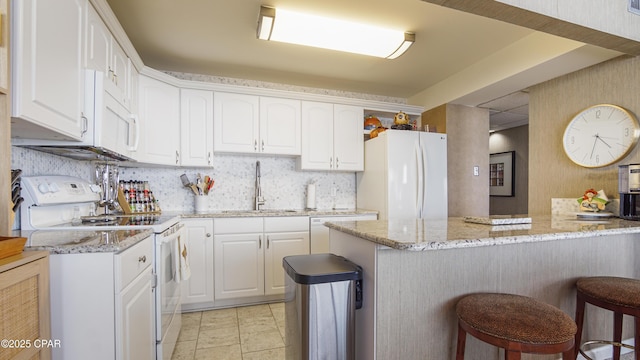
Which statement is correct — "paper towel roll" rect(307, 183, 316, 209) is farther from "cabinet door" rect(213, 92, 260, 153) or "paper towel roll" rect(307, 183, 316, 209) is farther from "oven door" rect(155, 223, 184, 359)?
"oven door" rect(155, 223, 184, 359)

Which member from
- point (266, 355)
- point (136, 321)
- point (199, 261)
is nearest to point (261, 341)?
point (266, 355)

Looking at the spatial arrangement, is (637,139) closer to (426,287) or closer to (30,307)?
(426,287)

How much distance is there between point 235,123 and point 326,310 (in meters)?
2.37

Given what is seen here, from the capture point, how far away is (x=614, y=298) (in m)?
1.46

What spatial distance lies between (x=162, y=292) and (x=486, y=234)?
5.95 ft

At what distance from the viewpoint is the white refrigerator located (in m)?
3.23

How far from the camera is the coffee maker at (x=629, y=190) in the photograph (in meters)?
1.97

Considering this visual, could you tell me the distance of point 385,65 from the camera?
3111mm

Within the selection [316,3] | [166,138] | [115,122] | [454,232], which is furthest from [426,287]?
[166,138]

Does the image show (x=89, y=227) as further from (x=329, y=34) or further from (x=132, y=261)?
(x=329, y=34)

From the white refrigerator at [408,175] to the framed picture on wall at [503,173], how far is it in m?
3.16

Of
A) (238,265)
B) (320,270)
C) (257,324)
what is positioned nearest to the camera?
(320,270)

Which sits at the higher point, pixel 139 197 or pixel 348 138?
pixel 348 138

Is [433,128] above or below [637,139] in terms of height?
above
